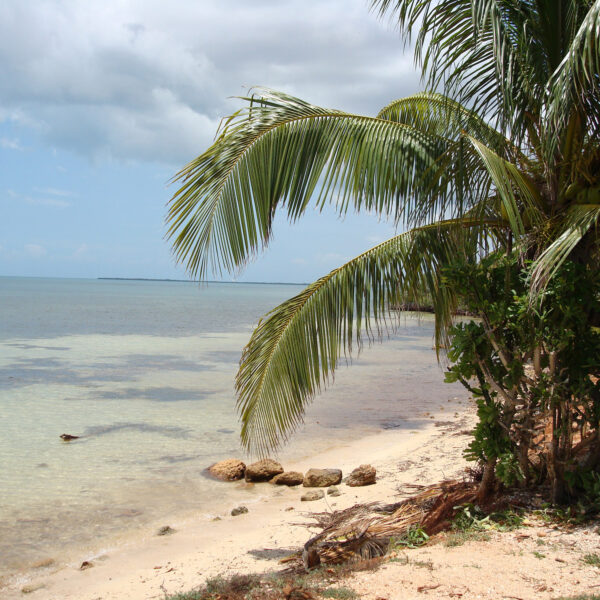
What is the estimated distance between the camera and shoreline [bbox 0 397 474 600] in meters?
5.32

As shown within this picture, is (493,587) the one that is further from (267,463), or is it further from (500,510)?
(267,463)

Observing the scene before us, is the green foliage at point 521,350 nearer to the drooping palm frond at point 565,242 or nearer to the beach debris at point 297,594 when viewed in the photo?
the drooping palm frond at point 565,242

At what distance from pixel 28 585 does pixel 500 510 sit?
429 centimetres

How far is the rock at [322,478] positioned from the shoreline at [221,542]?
0.14 m

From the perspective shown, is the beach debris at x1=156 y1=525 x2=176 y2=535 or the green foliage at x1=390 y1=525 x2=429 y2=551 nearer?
the green foliage at x1=390 y1=525 x2=429 y2=551

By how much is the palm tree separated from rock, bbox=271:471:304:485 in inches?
137

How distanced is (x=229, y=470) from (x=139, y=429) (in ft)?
11.9

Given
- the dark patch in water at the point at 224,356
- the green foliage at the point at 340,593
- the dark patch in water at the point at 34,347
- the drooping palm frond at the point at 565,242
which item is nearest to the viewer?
the green foliage at the point at 340,593

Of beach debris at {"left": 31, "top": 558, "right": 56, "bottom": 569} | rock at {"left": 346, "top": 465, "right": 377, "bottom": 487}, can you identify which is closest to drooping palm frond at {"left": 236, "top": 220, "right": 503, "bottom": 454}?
beach debris at {"left": 31, "top": 558, "right": 56, "bottom": 569}

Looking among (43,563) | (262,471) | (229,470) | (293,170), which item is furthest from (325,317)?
(229,470)

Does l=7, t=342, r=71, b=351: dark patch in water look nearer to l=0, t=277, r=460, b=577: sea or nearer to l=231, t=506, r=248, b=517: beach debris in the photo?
l=0, t=277, r=460, b=577: sea

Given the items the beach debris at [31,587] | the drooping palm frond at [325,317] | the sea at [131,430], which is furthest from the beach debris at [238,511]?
the drooping palm frond at [325,317]

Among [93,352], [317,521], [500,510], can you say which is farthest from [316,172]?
[93,352]

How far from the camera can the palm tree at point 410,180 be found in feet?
14.9
